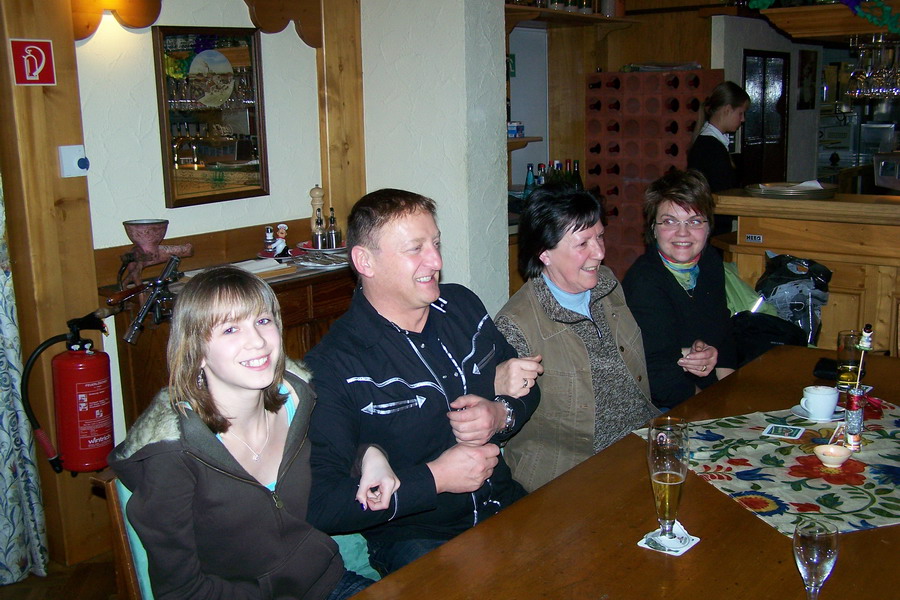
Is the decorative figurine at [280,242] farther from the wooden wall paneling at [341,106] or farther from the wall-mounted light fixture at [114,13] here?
the wall-mounted light fixture at [114,13]

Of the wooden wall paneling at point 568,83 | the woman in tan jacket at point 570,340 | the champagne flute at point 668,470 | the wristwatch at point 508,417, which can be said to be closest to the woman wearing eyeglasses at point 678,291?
the woman in tan jacket at point 570,340

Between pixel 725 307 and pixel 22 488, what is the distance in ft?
8.19

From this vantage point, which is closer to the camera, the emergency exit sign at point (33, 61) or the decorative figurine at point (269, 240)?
the emergency exit sign at point (33, 61)

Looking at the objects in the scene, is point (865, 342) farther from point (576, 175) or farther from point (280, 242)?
point (576, 175)

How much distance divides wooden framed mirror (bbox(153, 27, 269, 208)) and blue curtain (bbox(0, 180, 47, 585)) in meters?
0.79

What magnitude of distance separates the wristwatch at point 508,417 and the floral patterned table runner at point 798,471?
1.37 ft

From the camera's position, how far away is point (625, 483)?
1.76m

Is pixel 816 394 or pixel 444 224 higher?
pixel 444 224

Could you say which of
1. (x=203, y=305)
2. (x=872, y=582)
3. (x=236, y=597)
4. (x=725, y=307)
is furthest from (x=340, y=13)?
(x=872, y=582)

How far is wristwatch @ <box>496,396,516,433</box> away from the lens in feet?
6.76

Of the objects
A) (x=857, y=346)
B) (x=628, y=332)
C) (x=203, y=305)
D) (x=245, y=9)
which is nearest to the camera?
(x=203, y=305)

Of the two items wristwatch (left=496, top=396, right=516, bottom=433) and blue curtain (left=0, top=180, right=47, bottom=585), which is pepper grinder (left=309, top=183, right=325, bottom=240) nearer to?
blue curtain (left=0, top=180, right=47, bottom=585)

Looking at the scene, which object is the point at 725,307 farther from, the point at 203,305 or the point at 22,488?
the point at 22,488

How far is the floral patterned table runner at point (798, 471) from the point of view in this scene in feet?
5.35
